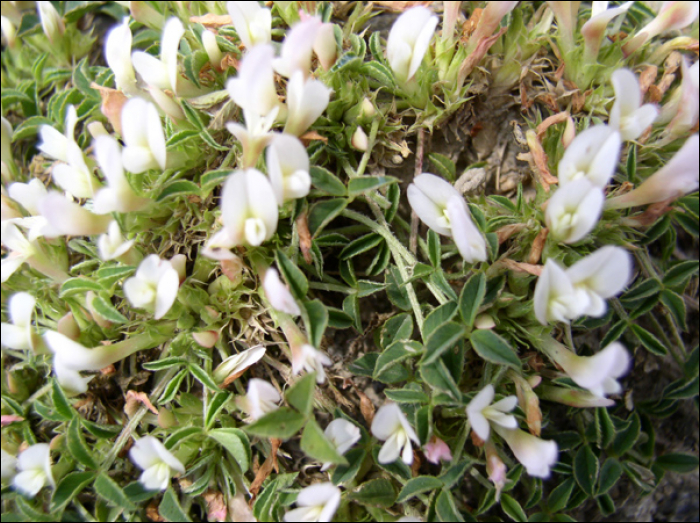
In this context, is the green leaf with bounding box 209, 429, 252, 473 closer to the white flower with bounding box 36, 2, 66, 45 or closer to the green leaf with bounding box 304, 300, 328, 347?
the green leaf with bounding box 304, 300, 328, 347

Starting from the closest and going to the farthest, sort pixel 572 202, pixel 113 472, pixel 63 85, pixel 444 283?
pixel 572 202, pixel 444 283, pixel 113 472, pixel 63 85

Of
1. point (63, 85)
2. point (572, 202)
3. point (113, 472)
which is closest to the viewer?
point (572, 202)

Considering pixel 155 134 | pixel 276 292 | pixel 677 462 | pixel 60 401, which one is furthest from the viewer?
pixel 677 462

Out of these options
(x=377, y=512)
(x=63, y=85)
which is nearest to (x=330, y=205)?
(x=377, y=512)

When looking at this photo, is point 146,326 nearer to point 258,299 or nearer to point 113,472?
point 258,299

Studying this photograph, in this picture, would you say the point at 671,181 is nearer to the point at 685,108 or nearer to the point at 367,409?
the point at 685,108

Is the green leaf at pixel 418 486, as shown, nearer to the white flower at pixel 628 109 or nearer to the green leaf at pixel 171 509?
the green leaf at pixel 171 509

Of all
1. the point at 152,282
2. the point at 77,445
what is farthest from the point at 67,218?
the point at 77,445
